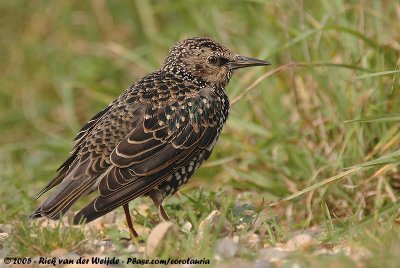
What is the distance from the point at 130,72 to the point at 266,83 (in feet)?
10.3

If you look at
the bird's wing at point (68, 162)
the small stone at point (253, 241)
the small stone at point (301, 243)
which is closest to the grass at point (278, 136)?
the small stone at point (253, 241)

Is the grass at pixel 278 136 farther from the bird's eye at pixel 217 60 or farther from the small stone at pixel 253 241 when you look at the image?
the bird's eye at pixel 217 60

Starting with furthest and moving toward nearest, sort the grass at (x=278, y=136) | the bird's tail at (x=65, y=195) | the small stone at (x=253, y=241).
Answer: the bird's tail at (x=65, y=195) < the grass at (x=278, y=136) < the small stone at (x=253, y=241)

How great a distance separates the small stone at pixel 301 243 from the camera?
171 inches

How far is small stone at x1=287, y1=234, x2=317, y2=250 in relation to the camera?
14.3 feet

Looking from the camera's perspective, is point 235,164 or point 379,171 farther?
point 235,164

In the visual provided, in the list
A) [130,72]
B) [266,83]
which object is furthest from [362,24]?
[130,72]

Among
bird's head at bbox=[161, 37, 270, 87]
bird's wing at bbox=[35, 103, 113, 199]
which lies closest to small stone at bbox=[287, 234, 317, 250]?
bird's wing at bbox=[35, 103, 113, 199]

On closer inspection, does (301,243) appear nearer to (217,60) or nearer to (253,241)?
(253,241)

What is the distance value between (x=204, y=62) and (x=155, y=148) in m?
1.01

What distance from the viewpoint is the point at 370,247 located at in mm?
4008

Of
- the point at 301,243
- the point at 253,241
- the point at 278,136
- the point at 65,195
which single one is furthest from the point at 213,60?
the point at 301,243

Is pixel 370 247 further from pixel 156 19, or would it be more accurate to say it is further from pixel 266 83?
pixel 156 19

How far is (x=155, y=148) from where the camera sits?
211 inches
